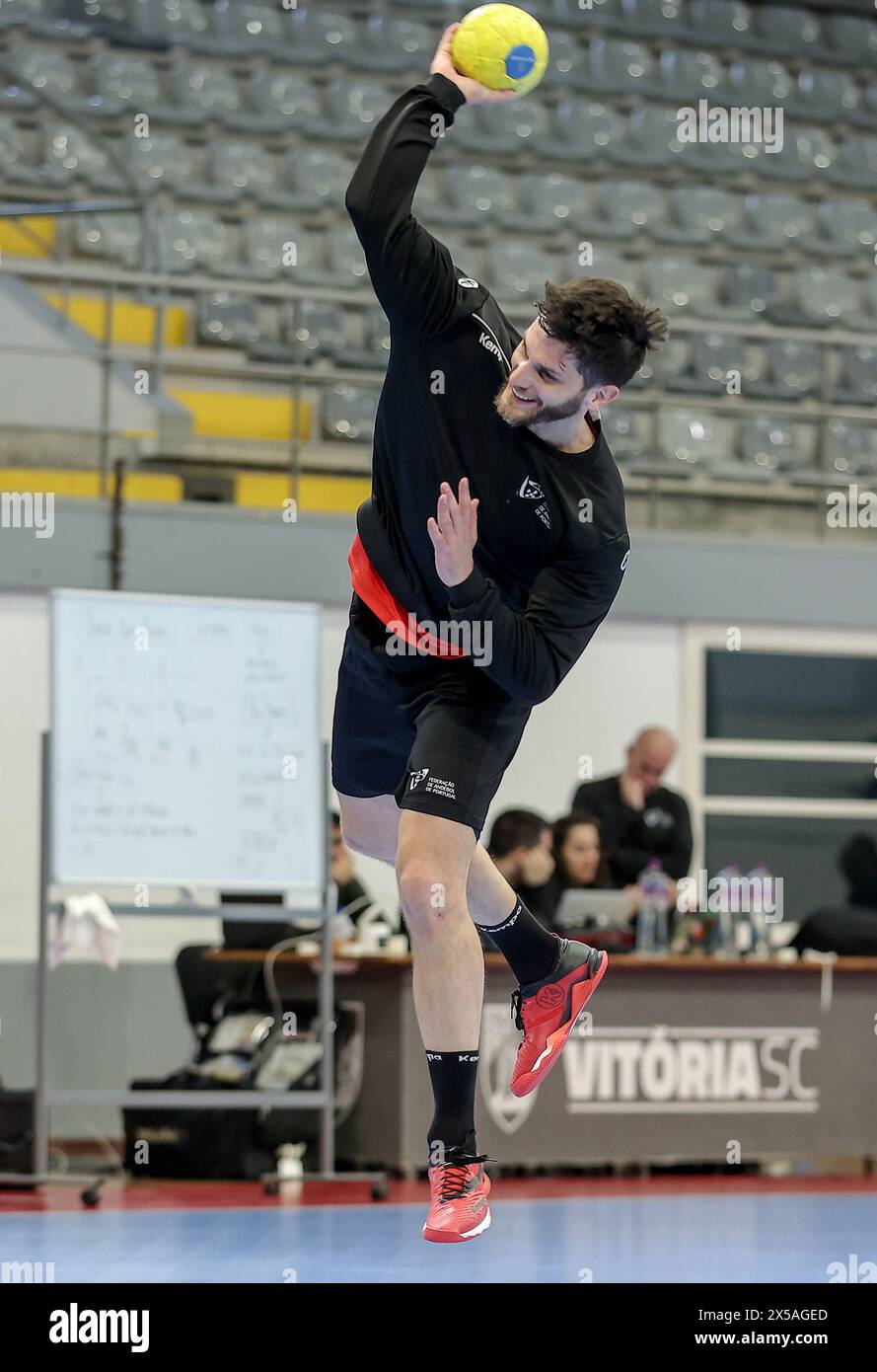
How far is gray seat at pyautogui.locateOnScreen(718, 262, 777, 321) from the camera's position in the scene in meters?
12.9

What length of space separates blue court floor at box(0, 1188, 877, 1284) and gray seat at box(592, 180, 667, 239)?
777 cm

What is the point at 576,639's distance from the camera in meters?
4.04

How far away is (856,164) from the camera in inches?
552

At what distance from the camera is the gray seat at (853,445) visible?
11984mm

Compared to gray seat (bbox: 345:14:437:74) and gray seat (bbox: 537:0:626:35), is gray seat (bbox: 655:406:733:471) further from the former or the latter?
gray seat (bbox: 537:0:626:35)

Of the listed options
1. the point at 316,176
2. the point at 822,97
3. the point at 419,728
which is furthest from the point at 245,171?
the point at 419,728

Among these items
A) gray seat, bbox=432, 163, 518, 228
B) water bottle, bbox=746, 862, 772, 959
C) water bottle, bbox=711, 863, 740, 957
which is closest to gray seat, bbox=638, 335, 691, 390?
gray seat, bbox=432, 163, 518, 228

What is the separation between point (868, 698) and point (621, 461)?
2.06 meters

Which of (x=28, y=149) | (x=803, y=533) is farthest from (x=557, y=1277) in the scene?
(x=28, y=149)

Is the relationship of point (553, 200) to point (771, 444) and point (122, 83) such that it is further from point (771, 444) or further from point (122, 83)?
point (122, 83)

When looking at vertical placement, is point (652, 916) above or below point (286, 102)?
below

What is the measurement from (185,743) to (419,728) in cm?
Result: 334
